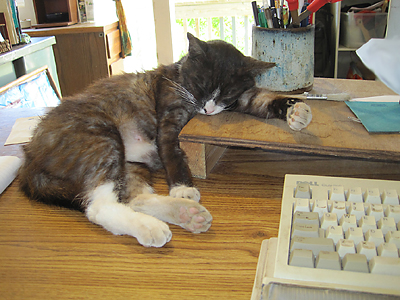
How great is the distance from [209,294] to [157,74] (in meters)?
1.05

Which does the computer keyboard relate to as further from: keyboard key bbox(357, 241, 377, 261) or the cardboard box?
the cardboard box

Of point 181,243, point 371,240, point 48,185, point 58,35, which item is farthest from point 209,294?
point 58,35

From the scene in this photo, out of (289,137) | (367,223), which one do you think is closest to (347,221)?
(367,223)

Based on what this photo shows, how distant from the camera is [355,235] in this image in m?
0.57

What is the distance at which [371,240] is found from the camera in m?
0.56

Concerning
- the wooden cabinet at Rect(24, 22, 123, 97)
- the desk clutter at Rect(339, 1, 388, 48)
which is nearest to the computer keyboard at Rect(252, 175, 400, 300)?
the desk clutter at Rect(339, 1, 388, 48)

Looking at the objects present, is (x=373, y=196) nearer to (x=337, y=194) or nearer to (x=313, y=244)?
(x=337, y=194)

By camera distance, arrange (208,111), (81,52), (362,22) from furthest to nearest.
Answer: (81,52) < (362,22) < (208,111)

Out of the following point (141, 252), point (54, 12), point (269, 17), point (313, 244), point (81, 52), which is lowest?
point (141, 252)

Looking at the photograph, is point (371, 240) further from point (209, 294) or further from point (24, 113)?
point (24, 113)

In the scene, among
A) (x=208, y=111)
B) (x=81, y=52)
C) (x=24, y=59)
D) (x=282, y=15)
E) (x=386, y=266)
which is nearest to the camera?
(x=386, y=266)

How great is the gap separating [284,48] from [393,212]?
2.72ft

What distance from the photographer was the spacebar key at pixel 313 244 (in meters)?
0.55

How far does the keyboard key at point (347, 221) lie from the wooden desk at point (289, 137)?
253 millimetres
